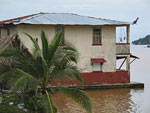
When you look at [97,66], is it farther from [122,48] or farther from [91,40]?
[122,48]

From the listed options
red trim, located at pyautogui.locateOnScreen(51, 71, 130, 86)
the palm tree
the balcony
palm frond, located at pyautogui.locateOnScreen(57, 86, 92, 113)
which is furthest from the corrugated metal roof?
palm frond, located at pyautogui.locateOnScreen(57, 86, 92, 113)

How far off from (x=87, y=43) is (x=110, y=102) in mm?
6398

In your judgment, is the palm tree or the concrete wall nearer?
the palm tree

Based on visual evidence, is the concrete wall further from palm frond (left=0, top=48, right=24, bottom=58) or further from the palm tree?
palm frond (left=0, top=48, right=24, bottom=58)

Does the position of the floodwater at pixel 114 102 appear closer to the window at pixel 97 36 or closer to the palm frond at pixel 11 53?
the window at pixel 97 36

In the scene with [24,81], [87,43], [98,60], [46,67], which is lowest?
[24,81]

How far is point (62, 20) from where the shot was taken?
27.7 meters

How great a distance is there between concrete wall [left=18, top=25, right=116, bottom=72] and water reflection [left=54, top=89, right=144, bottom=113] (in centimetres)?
251

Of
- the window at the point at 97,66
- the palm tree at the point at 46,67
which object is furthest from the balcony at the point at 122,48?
the palm tree at the point at 46,67

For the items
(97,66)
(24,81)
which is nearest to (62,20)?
(97,66)

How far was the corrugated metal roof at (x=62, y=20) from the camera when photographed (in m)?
26.5

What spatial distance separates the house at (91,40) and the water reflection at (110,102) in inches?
65.9

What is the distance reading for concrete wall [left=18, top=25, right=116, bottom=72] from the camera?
27.2 meters

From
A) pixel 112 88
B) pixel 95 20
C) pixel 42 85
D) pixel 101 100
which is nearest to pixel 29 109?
pixel 42 85
